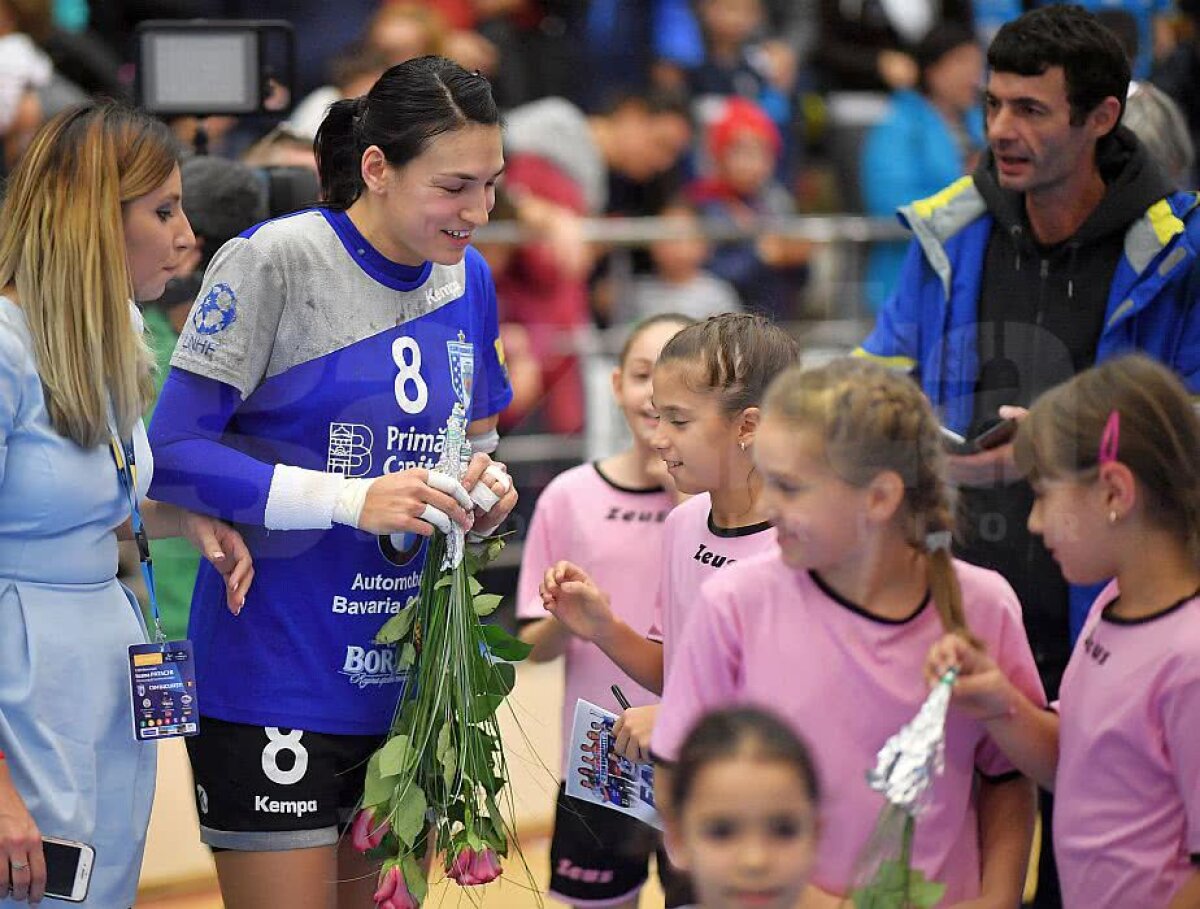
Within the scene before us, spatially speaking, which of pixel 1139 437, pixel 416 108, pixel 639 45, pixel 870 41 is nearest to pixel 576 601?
pixel 416 108

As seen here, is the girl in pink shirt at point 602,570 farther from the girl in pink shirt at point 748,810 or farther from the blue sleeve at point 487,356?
the girl in pink shirt at point 748,810

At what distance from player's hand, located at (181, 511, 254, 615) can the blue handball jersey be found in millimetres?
32

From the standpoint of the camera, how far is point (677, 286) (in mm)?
6598

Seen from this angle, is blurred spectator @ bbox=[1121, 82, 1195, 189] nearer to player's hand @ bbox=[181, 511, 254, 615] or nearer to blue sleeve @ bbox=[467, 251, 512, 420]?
blue sleeve @ bbox=[467, 251, 512, 420]

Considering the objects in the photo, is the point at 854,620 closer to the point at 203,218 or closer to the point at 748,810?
the point at 748,810

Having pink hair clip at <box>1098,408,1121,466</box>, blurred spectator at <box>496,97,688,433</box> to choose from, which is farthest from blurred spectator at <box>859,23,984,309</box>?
pink hair clip at <box>1098,408,1121,466</box>

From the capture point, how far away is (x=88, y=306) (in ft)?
8.00

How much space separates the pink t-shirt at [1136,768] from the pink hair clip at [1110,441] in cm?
21

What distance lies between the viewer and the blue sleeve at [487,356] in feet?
9.73

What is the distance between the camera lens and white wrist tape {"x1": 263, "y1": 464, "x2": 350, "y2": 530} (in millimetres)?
2582

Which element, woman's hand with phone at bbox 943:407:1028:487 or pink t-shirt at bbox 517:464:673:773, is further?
pink t-shirt at bbox 517:464:673:773

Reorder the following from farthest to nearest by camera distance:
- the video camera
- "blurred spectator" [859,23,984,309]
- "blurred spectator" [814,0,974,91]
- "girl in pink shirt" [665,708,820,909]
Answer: "blurred spectator" [814,0,974,91], "blurred spectator" [859,23,984,309], the video camera, "girl in pink shirt" [665,708,820,909]

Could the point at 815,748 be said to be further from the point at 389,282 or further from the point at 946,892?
the point at 389,282

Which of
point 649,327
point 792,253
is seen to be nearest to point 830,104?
point 792,253
